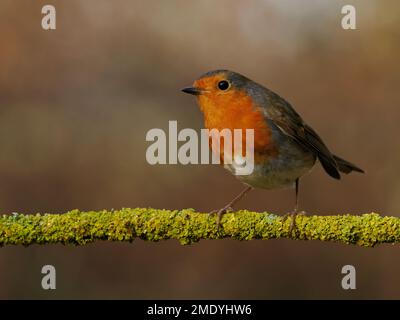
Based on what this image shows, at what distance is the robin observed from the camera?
408cm

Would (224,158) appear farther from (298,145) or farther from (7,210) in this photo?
(7,210)

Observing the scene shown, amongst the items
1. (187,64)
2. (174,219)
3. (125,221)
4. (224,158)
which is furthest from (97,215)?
(187,64)

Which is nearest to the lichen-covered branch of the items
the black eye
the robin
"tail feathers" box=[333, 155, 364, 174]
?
the robin

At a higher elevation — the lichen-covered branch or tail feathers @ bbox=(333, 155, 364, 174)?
tail feathers @ bbox=(333, 155, 364, 174)

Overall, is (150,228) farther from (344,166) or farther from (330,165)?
(344,166)

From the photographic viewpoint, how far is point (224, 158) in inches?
160

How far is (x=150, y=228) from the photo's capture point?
3258 mm

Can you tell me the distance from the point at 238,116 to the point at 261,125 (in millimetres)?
153

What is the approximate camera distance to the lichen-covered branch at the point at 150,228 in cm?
324

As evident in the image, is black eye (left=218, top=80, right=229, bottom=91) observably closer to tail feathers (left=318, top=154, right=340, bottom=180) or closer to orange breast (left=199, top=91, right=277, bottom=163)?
orange breast (left=199, top=91, right=277, bottom=163)

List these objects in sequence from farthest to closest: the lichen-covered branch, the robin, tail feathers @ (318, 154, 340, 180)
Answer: tail feathers @ (318, 154, 340, 180) → the robin → the lichen-covered branch

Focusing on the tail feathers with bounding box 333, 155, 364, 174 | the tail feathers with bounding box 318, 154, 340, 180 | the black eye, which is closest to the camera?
the black eye

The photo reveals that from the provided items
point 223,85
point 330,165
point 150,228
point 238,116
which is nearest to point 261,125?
point 238,116

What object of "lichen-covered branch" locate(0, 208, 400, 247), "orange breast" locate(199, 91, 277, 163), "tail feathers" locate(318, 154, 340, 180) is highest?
"orange breast" locate(199, 91, 277, 163)
